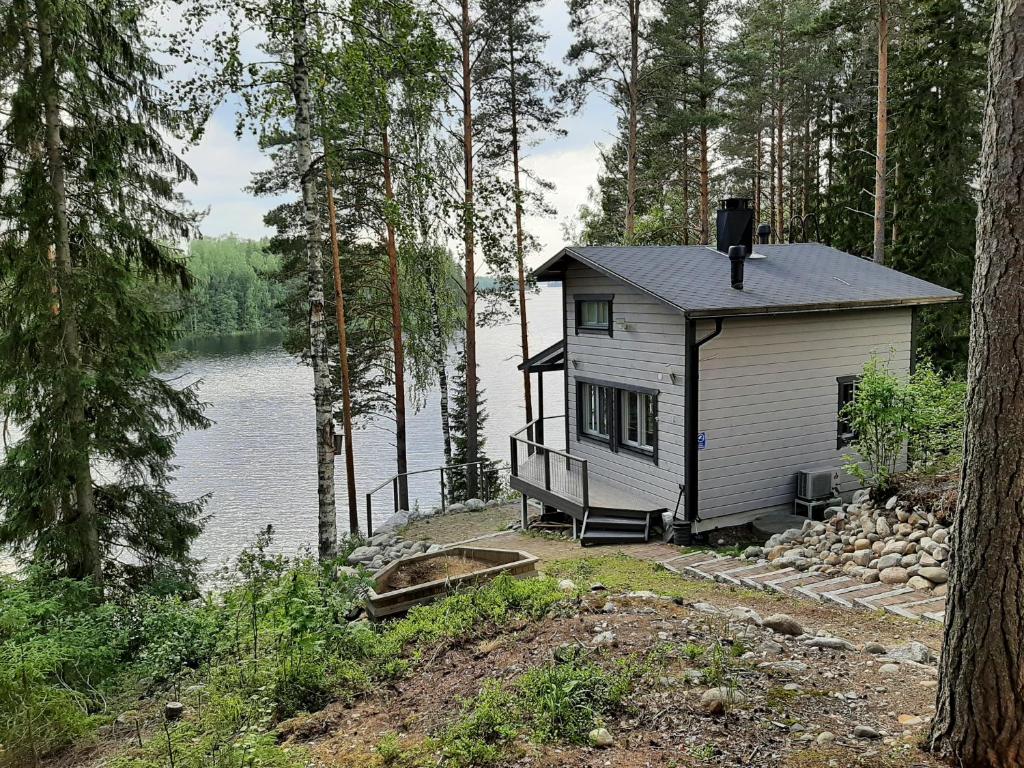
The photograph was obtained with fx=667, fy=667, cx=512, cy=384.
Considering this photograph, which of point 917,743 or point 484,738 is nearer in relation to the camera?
point 917,743

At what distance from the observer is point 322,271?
32.3 ft

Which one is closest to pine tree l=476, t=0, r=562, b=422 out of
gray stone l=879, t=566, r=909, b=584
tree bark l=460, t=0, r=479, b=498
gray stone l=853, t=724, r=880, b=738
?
tree bark l=460, t=0, r=479, b=498

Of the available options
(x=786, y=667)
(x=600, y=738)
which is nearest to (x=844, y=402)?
(x=786, y=667)

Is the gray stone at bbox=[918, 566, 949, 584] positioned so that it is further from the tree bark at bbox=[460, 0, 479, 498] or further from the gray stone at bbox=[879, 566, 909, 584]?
the tree bark at bbox=[460, 0, 479, 498]

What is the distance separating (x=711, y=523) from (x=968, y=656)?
7522 millimetres

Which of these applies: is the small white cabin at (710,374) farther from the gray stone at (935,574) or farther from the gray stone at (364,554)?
the gray stone at (935,574)

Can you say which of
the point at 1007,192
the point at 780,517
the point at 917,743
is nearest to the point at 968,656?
the point at 917,743

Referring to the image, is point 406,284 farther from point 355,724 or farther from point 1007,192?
point 1007,192

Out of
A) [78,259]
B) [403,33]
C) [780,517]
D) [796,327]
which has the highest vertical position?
[403,33]

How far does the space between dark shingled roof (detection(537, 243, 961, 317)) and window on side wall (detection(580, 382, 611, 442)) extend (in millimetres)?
2291

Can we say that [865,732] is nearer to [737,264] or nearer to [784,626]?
[784,626]

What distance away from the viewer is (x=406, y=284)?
18.4m

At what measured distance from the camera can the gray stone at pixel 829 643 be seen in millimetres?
4516

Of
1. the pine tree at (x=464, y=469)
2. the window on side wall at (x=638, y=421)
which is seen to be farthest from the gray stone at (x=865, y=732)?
the pine tree at (x=464, y=469)
